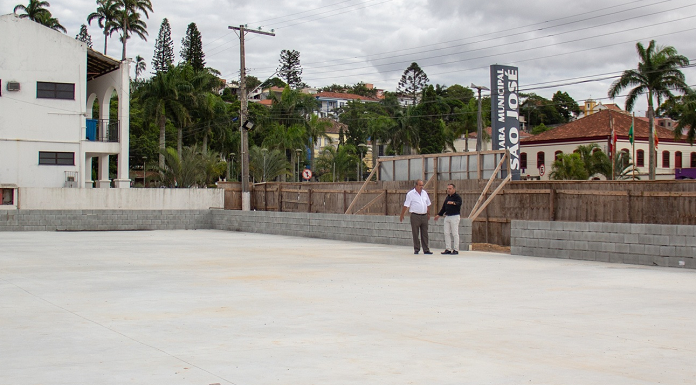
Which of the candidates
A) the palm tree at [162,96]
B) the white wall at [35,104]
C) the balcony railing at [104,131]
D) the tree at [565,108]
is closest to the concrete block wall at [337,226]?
the balcony railing at [104,131]

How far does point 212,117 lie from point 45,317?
65.4m

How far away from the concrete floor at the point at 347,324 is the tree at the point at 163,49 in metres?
93.7

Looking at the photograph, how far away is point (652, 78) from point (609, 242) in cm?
4354

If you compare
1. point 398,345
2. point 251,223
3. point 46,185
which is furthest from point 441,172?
point 46,185

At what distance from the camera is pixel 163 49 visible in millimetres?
105188

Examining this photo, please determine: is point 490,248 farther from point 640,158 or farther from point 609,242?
point 640,158

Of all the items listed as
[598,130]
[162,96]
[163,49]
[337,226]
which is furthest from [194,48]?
[337,226]

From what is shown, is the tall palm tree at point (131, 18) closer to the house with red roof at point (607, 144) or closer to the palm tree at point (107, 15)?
the palm tree at point (107, 15)

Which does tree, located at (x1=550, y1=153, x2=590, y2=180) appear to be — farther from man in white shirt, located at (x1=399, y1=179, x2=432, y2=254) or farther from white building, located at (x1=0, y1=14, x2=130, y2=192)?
man in white shirt, located at (x1=399, y1=179, x2=432, y2=254)

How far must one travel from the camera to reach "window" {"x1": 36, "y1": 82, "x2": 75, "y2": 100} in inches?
1390

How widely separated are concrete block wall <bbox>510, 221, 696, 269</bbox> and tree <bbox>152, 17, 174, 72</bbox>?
93.7m

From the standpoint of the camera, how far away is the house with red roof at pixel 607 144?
228 feet

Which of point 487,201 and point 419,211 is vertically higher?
point 487,201

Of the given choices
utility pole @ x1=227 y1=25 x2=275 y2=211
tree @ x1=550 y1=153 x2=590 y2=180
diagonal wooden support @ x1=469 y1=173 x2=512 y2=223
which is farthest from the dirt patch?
tree @ x1=550 y1=153 x2=590 y2=180
